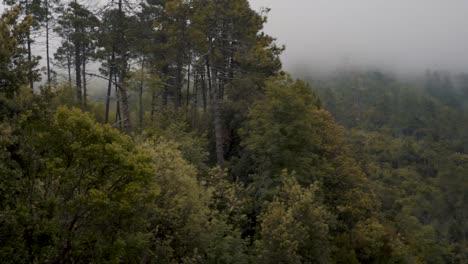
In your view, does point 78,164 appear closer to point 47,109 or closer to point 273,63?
point 47,109

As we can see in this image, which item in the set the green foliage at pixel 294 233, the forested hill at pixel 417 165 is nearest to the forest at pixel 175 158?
the green foliage at pixel 294 233

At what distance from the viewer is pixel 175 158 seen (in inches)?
Result: 651

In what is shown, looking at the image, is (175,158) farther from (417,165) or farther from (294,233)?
(417,165)

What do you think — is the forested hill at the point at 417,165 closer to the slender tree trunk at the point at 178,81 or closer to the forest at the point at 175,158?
the forest at the point at 175,158

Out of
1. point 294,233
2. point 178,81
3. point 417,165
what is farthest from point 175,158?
point 417,165

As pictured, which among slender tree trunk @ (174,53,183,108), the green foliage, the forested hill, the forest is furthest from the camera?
the forested hill

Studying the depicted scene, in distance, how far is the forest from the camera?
1121cm

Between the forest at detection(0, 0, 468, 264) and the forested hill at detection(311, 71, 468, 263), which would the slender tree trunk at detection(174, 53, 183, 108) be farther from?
the forested hill at detection(311, 71, 468, 263)

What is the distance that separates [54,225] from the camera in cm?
1098

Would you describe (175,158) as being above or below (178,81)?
below

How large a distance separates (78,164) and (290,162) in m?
12.6

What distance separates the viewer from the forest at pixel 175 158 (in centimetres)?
1121

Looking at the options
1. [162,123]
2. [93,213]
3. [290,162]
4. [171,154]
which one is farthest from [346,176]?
[93,213]

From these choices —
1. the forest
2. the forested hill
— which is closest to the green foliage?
the forest
